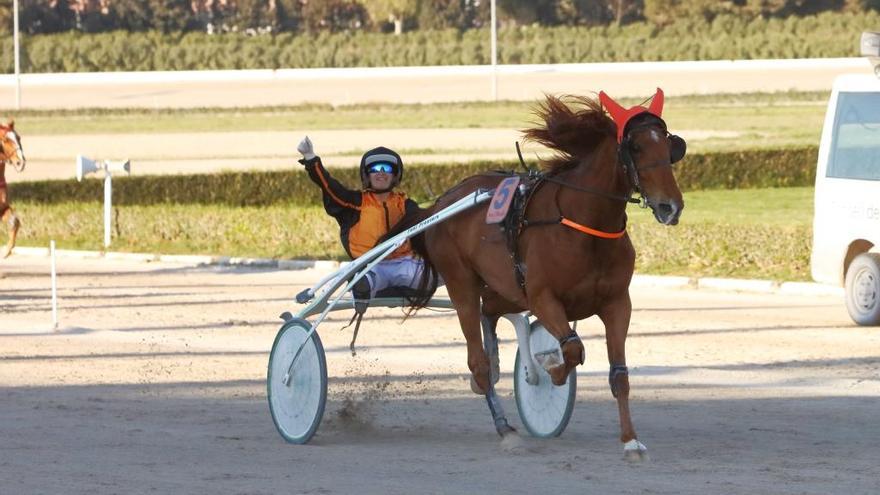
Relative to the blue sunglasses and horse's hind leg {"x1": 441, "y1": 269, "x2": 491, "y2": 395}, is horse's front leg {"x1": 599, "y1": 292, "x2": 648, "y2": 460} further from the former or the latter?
the blue sunglasses

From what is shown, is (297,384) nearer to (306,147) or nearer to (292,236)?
(306,147)

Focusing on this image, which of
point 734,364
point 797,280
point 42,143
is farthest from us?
point 42,143

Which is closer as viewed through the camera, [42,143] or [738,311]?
[738,311]

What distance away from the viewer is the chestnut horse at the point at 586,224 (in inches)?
300

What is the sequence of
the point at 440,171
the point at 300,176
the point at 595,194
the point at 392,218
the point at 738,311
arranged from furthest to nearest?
1. the point at 440,171
2. the point at 300,176
3. the point at 738,311
4. the point at 392,218
5. the point at 595,194

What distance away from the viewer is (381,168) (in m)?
9.33

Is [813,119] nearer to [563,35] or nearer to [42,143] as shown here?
[42,143]

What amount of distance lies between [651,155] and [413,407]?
2984 mm

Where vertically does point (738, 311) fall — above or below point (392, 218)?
below

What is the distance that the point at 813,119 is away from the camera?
46.8 meters

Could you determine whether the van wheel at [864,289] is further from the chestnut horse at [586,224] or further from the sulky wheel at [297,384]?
the sulky wheel at [297,384]

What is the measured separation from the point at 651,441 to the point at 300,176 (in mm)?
19156

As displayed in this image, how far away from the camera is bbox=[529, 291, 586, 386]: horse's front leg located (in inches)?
307

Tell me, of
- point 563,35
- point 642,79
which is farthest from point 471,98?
point 563,35
